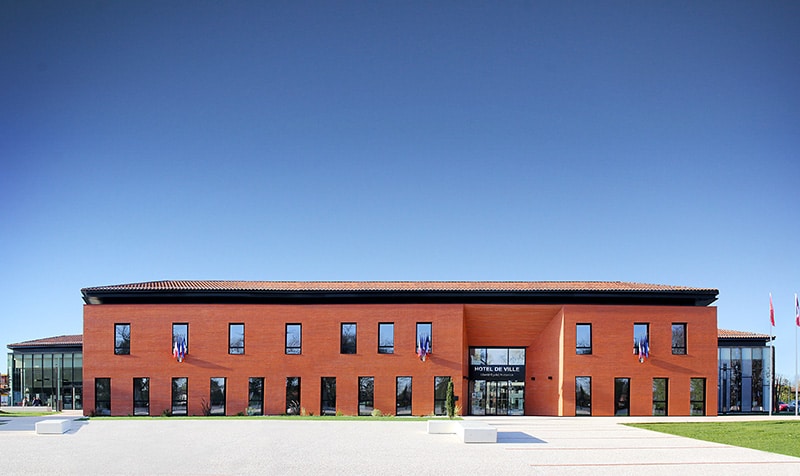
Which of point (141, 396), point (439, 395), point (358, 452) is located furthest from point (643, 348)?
point (141, 396)

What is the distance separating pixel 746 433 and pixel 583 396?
1191cm

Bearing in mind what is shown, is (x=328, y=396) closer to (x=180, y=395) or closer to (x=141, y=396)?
(x=180, y=395)

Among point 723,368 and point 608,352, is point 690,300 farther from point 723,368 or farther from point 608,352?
point 723,368

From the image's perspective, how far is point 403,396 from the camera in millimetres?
36875

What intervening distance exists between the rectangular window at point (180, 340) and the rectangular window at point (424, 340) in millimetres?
11131

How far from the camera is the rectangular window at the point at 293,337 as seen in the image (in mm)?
37531

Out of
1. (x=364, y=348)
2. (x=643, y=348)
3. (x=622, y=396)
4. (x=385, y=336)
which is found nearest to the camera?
(x=622, y=396)

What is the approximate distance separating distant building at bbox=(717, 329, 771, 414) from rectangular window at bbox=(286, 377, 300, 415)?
30.7 meters

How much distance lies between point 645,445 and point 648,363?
16056mm

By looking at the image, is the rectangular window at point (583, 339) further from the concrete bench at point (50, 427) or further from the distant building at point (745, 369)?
the concrete bench at point (50, 427)

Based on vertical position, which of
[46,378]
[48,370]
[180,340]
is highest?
[180,340]

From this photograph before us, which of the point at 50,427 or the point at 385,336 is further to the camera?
the point at 385,336

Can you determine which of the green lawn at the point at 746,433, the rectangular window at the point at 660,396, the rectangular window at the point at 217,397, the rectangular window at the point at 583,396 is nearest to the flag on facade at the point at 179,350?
the rectangular window at the point at 217,397

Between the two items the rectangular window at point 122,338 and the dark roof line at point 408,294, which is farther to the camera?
the rectangular window at point 122,338
